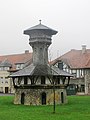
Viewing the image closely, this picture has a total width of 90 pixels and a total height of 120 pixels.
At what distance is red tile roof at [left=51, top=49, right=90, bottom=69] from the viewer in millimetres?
69438

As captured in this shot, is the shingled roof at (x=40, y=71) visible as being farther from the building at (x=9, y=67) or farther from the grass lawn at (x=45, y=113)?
the building at (x=9, y=67)

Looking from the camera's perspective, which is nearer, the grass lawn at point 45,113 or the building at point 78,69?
the grass lawn at point 45,113

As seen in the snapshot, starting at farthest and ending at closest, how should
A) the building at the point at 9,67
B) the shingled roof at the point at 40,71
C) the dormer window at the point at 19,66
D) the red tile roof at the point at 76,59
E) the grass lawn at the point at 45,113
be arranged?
the building at the point at 9,67 < the dormer window at the point at 19,66 < the red tile roof at the point at 76,59 < the shingled roof at the point at 40,71 < the grass lawn at the point at 45,113

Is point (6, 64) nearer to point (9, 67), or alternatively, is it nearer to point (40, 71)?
point (9, 67)

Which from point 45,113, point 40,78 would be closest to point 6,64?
point 40,78

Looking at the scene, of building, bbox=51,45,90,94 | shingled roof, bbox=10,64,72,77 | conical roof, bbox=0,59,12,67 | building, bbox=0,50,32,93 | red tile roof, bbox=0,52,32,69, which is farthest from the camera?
conical roof, bbox=0,59,12,67

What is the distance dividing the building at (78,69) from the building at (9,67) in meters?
13.8

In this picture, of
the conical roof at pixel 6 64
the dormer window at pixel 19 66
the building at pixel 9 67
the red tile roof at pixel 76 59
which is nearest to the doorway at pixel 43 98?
the red tile roof at pixel 76 59

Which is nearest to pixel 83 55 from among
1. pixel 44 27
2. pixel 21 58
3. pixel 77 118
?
pixel 21 58

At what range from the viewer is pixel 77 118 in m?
25.8

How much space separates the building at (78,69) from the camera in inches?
2697

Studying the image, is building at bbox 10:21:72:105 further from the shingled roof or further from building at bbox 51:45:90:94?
building at bbox 51:45:90:94

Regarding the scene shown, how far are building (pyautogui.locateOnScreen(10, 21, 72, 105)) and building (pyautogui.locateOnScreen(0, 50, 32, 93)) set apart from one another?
3757 cm

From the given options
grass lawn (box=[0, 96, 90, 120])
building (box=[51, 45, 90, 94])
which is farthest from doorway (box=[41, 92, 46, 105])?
building (box=[51, 45, 90, 94])
